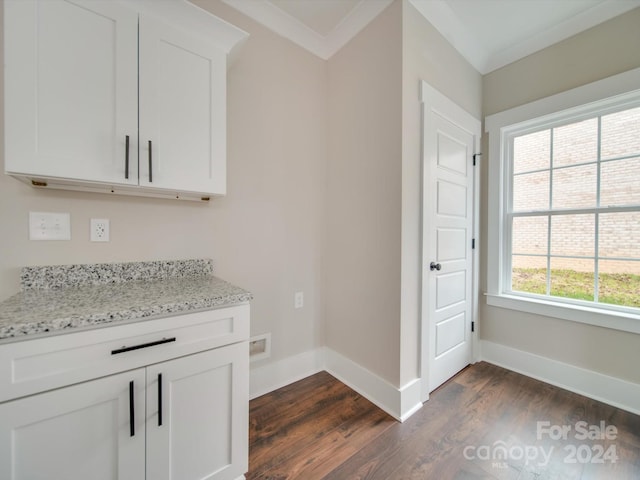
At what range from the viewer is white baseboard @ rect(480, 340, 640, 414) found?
1646 mm

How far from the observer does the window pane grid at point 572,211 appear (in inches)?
68.5

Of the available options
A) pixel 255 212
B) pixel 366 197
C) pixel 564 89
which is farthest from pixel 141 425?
pixel 564 89

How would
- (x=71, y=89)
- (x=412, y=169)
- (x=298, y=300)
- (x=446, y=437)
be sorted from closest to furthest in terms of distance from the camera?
(x=71, y=89), (x=446, y=437), (x=412, y=169), (x=298, y=300)

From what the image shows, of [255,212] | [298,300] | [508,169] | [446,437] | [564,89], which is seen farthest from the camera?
[508,169]

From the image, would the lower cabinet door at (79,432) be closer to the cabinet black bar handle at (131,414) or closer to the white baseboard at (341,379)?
the cabinet black bar handle at (131,414)

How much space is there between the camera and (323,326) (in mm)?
2176

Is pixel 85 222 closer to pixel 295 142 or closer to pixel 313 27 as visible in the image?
pixel 295 142

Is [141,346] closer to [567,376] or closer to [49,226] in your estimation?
[49,226]

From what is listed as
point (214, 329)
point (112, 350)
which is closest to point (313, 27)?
point (214, 329)

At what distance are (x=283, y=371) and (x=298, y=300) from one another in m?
0.54

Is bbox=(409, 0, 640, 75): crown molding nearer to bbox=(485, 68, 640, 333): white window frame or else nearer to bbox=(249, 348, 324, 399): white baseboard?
bbox=(485, 68, 640, 333): white window frame

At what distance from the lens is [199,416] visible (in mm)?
1003

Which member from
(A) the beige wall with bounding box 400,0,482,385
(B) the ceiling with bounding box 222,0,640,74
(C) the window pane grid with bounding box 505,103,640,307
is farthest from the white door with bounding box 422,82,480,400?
(B) the ceiling with bounding box 222,0,640,74

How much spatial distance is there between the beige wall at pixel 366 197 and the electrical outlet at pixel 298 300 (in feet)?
0.82
